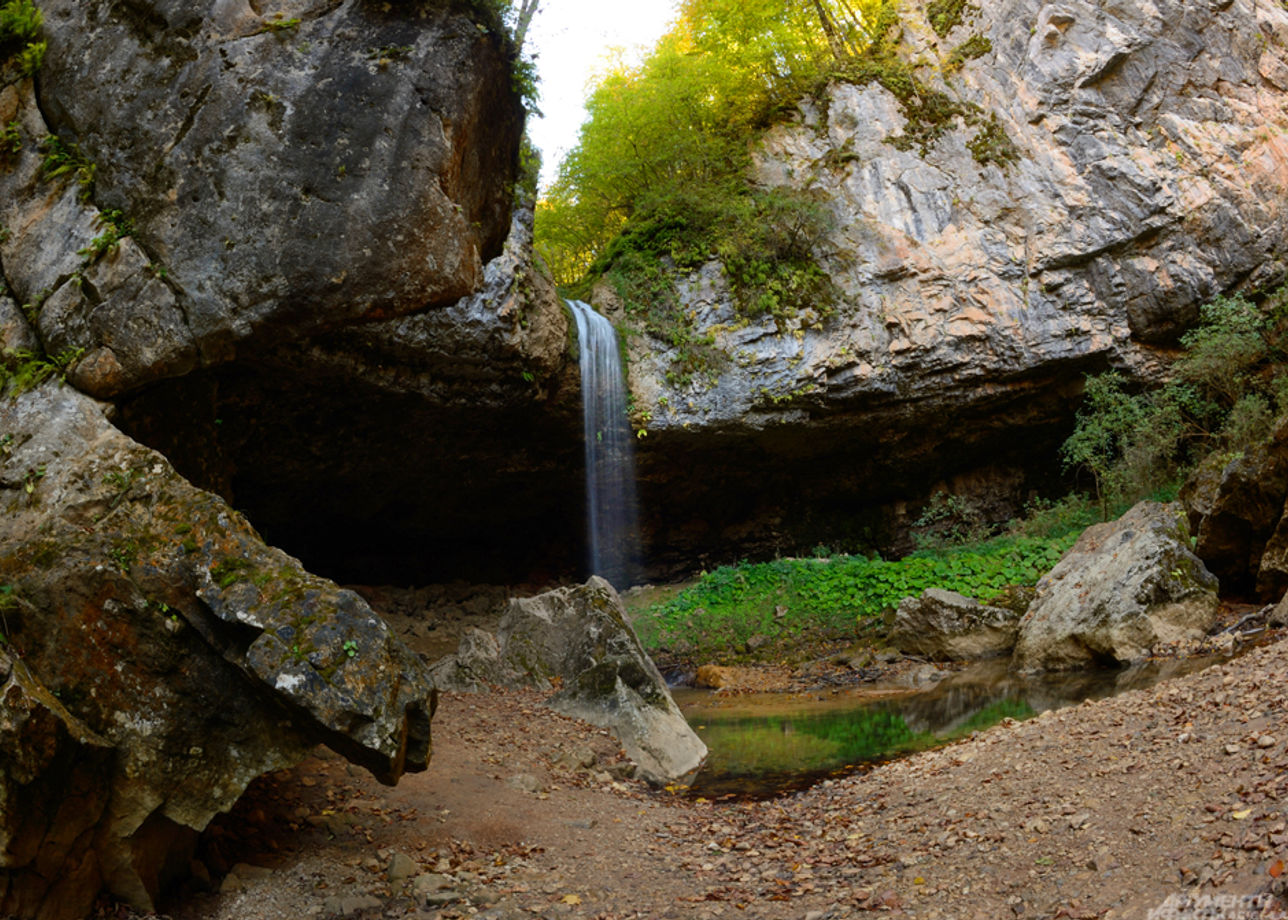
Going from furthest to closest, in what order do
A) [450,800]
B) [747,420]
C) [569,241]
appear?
[569,241], [747,420], [450,800]

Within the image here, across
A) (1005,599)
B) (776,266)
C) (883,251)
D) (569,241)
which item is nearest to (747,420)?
(776,266)

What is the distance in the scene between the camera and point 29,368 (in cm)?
479

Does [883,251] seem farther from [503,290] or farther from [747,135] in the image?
A: [503,290]

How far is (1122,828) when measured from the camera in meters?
3.82

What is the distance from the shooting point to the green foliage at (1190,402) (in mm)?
13453

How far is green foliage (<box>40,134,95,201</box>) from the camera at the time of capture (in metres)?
5.18

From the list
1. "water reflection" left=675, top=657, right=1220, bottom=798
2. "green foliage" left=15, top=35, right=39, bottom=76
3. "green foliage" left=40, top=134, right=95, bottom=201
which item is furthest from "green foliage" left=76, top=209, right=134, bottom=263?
"water reflection" left=675, top=657, right=1220, bottom=798

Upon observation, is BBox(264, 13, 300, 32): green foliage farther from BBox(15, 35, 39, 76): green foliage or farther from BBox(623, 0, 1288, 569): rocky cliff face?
BBox(623, 0, 1288, 569): rocky cliff face

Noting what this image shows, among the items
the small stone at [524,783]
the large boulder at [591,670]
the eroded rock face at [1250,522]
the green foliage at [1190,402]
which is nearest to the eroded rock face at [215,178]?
the small stone at [524,783]

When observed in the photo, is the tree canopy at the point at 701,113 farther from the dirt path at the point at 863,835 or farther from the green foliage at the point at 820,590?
the dirt path at the point at 863,835

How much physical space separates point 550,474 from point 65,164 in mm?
11602

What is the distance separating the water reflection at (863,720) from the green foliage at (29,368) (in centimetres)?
560

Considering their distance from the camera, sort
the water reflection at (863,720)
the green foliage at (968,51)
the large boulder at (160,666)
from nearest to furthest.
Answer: the large boulder at (160,666) < the water reflection at (863,720) < the green foliage at (968,51)

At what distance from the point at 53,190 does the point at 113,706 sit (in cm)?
345
